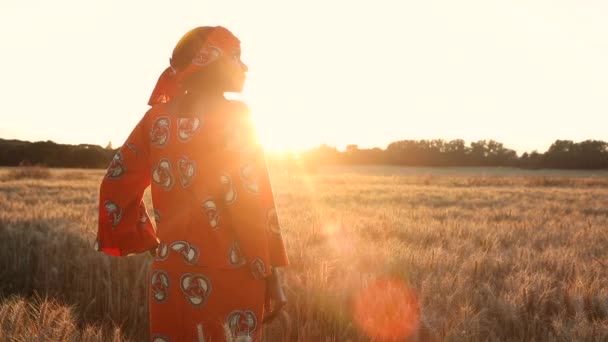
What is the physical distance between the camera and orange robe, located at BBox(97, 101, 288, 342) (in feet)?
6.35

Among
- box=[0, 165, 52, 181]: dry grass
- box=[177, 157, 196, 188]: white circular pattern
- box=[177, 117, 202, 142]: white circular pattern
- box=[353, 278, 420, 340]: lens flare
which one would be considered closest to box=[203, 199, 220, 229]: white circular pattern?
box=[177, 157, 196, 188]: white circular pattern

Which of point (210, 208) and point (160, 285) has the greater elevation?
point (210, 208)

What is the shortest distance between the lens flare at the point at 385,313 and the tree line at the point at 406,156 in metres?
39.1

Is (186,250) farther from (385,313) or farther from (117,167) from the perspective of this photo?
(385,313)

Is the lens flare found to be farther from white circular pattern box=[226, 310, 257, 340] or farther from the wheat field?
white circular pattern box=[226, 310, 257, 340]

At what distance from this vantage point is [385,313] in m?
2.43

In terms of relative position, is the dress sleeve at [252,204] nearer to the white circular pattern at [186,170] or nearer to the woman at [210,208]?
the woman at [210,208]

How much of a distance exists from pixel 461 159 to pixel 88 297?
57.4 m

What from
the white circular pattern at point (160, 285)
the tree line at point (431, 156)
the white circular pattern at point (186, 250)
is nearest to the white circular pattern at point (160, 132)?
the white circular pattern at point (186, 250)

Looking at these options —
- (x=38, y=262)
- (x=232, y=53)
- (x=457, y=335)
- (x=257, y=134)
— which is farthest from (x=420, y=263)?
(x=38, y=262)

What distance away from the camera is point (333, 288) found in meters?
2.79

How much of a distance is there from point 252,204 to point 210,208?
17cm

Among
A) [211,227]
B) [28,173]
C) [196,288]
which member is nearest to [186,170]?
[211,227]

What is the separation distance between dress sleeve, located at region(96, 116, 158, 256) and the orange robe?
0.43 feet
